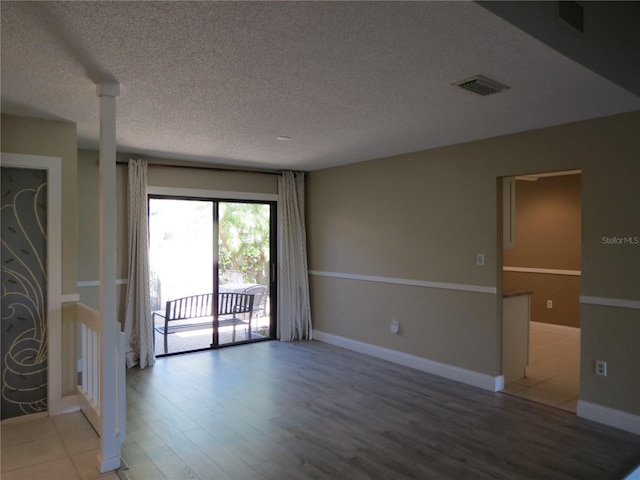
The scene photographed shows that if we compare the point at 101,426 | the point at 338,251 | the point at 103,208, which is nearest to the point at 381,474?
A: the point at 101,426

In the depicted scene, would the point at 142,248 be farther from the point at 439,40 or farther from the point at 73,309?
the point at 439,40

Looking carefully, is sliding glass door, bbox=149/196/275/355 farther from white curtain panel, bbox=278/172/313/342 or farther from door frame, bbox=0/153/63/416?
door frame, bbox=0/153/63/416

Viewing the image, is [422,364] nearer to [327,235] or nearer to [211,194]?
[327,235]

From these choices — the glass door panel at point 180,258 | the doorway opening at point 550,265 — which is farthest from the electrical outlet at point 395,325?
the glass door panel at point 180,258

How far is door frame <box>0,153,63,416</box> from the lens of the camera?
11.8 ft

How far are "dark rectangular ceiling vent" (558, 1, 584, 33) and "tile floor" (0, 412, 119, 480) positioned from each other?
3811 mm

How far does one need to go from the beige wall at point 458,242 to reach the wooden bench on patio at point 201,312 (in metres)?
1.10

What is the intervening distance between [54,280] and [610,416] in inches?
185

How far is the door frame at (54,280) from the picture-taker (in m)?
3.60

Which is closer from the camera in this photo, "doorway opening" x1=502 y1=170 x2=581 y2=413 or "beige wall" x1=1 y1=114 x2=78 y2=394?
"beige wall" x1=1 y1=114 x2=78 y2=394

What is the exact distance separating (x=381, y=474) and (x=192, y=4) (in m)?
2.80

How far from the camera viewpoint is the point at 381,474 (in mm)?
2707

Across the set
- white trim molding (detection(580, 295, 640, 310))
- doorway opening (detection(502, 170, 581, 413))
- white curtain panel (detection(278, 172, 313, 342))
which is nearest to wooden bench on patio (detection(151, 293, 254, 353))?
white curtain panel (detection(278, 172, 313, 342))

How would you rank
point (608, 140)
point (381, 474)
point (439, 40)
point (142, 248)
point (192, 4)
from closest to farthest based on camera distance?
1. point (192, 4)
2. point (439, 40)
3. point (381, 474)
4. point (608, 140)
5. point (142, 248)
